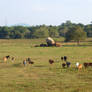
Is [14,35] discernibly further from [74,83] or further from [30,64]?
[74,83]

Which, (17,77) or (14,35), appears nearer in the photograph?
(17,77)

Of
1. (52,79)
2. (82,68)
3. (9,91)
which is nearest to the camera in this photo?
(9,91)

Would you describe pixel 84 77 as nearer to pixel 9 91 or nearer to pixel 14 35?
pixel 9 91

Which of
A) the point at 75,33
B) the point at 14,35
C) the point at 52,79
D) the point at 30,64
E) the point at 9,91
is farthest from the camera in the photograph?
the point at 14,35

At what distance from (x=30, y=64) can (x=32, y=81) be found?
327 inches

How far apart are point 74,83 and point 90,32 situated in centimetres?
8638

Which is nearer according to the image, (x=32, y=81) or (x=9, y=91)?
(x=9, y=91)

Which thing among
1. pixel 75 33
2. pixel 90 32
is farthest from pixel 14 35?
pixel 75 33

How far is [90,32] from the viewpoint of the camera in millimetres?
97312

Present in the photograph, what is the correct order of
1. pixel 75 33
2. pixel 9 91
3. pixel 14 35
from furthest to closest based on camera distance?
pixel 14 35
pixel 75 33
pixel 9 91

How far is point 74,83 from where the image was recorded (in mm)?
13875

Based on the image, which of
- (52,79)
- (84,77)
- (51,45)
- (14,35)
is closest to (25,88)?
(52,79)

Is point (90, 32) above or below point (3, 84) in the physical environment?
above

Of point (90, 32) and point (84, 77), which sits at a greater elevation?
point (90, 32)
